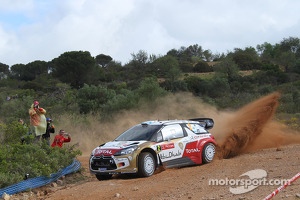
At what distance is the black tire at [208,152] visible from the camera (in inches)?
540

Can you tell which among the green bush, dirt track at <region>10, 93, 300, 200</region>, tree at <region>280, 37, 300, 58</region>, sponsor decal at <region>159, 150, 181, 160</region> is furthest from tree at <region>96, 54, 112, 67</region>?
sponsor decal at <region>159, 150, 181, 160</region>

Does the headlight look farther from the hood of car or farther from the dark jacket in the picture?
the dark jacket

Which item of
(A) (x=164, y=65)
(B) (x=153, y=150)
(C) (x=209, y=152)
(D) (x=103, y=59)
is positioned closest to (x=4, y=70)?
(D) (x=103, y=59)

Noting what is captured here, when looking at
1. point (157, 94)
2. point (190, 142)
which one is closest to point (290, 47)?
point (157, 94)

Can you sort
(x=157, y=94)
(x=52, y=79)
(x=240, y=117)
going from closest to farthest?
(x=240, y=117)
(x=157, y=94)
(x=52, y=79)

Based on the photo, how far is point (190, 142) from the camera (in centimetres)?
1351

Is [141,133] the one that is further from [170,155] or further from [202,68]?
[202,68]

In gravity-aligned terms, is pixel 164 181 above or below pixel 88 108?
below

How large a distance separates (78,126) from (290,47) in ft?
245

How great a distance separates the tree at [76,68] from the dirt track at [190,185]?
5147cm

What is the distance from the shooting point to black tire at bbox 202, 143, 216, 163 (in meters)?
13.7

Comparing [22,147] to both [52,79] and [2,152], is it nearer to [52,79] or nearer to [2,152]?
[2,152]

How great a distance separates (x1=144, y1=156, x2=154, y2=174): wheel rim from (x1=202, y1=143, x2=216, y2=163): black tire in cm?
208

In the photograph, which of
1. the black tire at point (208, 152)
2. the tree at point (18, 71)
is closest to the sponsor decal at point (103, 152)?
the black tire at point (208, 152)
